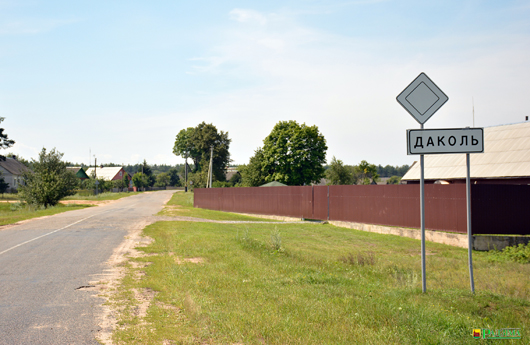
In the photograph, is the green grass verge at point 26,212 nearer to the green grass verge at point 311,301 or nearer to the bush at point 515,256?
the green grass verge at point 311,301

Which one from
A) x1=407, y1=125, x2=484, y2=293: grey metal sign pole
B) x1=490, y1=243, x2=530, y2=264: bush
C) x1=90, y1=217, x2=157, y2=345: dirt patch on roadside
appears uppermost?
x1=407, y1=125, x2=484, y2=293: grey metal sign pole

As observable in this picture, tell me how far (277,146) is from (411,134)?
4965 centimetres

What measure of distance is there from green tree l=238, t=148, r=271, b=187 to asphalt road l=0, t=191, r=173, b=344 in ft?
130

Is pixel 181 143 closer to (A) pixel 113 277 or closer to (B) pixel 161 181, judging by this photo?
(B) pixel 161 181

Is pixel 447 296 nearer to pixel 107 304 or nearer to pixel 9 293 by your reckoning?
pixel 107 304

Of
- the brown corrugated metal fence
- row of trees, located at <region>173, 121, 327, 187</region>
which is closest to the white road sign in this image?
the brown corrugated metal fence

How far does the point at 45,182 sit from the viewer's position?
3638cm

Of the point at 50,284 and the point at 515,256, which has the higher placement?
the point at 50,284

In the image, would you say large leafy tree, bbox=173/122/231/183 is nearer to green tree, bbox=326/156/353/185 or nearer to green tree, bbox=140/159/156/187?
green tree, bbox=326/156/353/185

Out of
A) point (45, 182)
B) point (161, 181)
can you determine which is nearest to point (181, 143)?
point (161, 181)

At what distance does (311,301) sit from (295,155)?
49.6 metres

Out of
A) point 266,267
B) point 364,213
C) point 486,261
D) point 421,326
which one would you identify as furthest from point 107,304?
point 364,213

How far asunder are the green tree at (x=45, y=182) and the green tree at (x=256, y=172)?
25035 mm

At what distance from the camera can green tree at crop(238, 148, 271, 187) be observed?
186 feet
